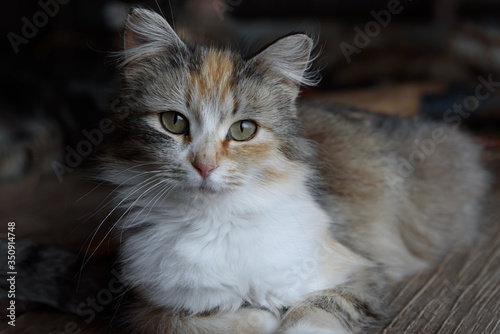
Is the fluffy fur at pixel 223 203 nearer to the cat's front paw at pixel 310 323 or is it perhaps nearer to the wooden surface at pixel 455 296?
the cat's front paw at pixel 310 323

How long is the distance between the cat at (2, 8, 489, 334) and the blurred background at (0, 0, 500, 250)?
70 cm

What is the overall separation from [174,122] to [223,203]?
10.7 inches

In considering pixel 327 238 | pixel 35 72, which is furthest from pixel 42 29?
pixel 327 238

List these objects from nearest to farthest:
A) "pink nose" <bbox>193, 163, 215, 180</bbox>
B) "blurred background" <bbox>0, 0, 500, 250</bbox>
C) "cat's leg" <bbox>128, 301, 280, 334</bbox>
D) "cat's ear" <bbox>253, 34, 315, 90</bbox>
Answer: "pink nose" <bbox>193, 163, 215, 180</bbox> < "cat's leg" <bbox>128, 301, 280, 334</bbox> < "cat's ear" <bbox>253, 34, 315, 90</bbox> < "blurred background" <bbox>0, 0, 500, 250</bbox>

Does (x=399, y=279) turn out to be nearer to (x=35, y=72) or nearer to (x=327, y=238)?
(x=327, y=238)

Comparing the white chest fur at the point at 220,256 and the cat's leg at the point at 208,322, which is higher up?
the white chest fur at the point at 220,256

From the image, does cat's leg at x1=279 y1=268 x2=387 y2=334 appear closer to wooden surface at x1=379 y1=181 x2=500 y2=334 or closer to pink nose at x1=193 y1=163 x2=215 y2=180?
wooden surface at x1=379 y1=181 x2=500 y2=334

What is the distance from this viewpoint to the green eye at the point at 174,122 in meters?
1.46

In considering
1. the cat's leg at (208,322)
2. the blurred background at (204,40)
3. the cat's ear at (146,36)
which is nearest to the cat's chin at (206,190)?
the cat's leg at (208,322)

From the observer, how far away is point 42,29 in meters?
5.06

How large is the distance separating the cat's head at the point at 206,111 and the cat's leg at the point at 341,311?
1.29 feet

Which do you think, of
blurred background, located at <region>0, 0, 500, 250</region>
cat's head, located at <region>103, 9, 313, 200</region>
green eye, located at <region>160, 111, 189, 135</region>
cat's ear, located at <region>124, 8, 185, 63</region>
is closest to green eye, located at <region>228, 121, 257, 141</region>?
cat's head, located at <region>103, 9, 313, 200</region>

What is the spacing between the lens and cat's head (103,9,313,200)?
1405 millimetres

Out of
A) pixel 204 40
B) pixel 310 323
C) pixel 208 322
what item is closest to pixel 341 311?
pixel 310 323
